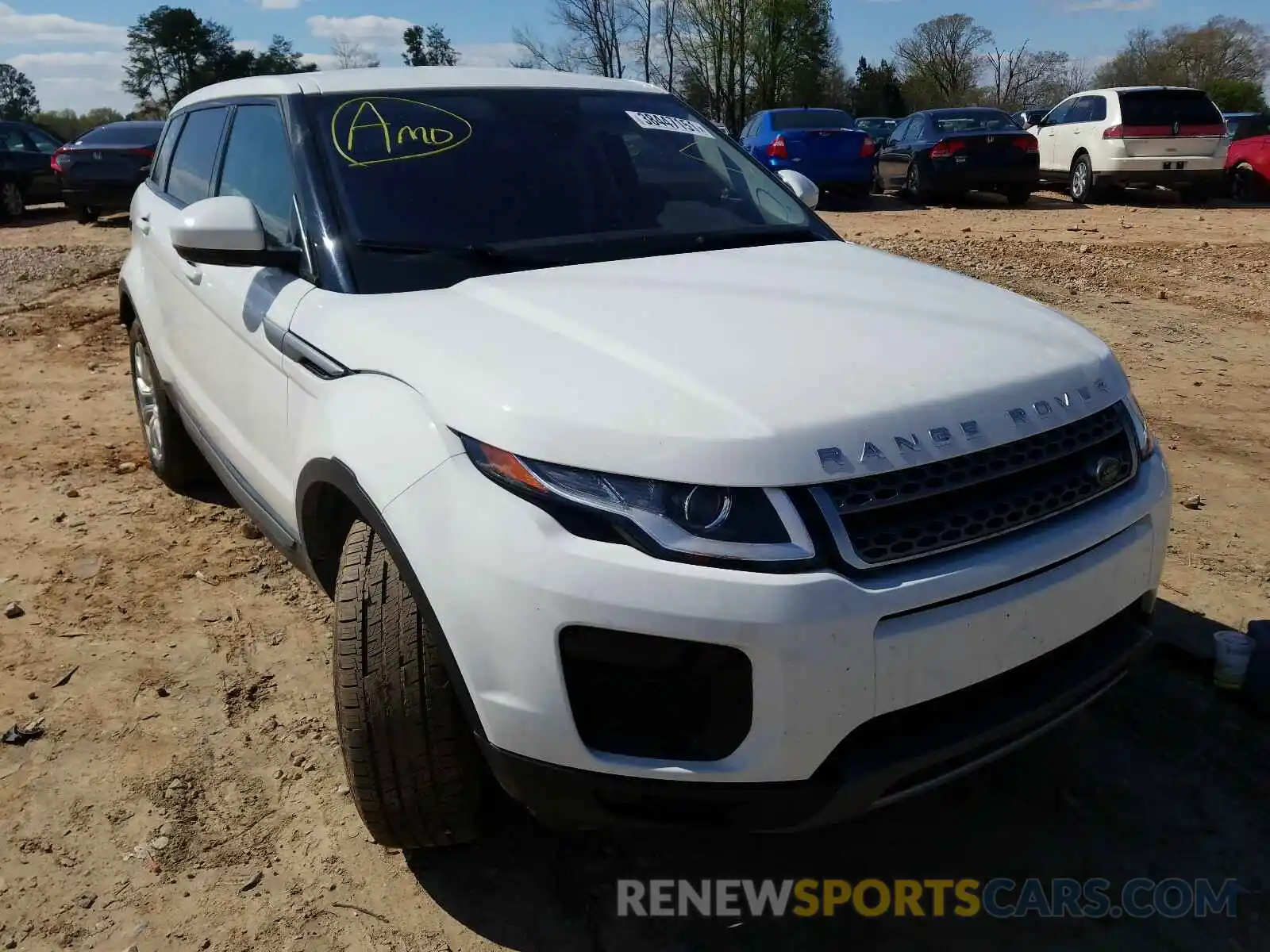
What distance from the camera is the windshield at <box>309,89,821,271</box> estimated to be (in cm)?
283

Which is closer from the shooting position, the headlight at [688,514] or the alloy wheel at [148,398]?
the headlight at [688,514]

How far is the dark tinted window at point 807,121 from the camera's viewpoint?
15656 mm

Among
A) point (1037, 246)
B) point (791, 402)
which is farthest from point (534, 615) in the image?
point (1037, 246)

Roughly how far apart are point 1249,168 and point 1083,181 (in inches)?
87.6

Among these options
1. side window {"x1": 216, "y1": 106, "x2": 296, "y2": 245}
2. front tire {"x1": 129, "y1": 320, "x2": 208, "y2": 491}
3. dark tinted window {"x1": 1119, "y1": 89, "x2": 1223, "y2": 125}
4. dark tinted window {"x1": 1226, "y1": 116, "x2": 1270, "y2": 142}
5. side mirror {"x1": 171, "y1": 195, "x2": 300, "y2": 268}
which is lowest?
front tire {"x1": 129, "y1": 320, "x2": 208, "y2": 491}

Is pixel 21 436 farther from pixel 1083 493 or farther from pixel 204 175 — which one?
pixel 1083 493

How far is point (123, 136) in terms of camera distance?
1465 cm

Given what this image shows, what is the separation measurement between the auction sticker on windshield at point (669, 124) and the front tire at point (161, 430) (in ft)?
7.16

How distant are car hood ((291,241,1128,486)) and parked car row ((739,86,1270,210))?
1176 cm

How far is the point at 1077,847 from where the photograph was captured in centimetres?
246

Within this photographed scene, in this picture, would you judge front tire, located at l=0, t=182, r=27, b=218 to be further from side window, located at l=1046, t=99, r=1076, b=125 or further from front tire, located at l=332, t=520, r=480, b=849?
front tire, located at l=332, t=520, r=480, b=849

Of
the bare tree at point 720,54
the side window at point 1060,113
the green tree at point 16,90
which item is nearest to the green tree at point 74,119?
the green tree at point 16,90

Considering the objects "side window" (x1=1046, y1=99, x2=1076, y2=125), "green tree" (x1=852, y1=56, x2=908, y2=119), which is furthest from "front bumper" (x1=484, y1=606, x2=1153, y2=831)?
"green tree" (x1=852, y1=56, x2=908, y2=119)

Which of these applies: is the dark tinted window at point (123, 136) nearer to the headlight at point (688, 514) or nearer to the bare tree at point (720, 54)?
the headlight at point (688, 514)
